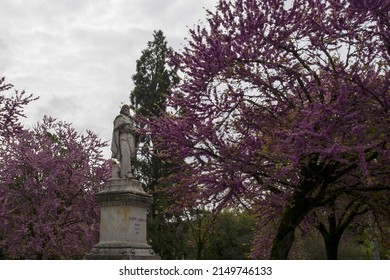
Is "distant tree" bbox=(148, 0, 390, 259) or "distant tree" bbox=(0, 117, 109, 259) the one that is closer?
"distant tree" bbox=(148, 0, 390, 259)

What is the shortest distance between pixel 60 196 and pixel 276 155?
13.9 meters

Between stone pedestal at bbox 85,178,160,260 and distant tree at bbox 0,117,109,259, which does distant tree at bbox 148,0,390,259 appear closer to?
stone pedestal at bbox 85,178,160,260

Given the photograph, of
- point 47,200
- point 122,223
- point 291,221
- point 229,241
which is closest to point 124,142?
point 122,223

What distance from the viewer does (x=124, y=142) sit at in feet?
43.6

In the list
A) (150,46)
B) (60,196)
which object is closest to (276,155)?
(60,196)

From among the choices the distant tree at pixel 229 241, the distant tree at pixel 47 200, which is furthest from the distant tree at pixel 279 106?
the distant tree at pixel 229 241

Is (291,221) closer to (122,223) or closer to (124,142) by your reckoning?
(122,223)

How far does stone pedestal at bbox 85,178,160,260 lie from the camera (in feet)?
39.3

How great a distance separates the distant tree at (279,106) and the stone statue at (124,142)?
1.03 m

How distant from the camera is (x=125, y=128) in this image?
1341 centimetres

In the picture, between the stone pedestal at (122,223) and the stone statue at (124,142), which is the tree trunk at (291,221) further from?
the stone statue at (124,142)

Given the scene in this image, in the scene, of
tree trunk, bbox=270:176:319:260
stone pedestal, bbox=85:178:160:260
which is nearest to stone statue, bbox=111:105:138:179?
stone pedestal, bbox=85:178:160:260

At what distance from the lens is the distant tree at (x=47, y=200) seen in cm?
2012

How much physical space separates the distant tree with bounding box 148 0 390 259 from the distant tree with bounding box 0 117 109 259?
9.32 meters
